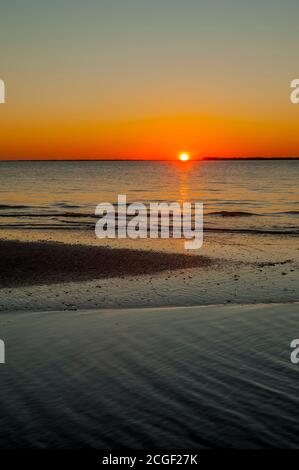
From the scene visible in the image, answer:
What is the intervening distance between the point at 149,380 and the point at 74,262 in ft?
32.2

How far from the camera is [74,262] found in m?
16.5

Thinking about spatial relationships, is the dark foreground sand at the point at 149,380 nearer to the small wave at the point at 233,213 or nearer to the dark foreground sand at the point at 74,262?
the dark foreground sand at the point at 74,262

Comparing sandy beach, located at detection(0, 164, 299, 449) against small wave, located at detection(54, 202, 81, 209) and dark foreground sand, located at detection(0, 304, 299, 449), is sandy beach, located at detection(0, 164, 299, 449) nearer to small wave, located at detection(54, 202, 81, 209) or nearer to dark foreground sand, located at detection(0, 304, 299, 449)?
dark foreground sand, located at detection(0, 304, 299, 449)

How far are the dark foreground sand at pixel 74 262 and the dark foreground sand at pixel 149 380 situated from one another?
402 cm

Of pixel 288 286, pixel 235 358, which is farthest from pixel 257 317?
pixel 288 286

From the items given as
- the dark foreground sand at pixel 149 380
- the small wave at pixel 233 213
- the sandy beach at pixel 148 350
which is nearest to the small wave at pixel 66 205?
the small wave at pixel 233 213

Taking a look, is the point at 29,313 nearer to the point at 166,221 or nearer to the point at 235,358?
the point at 235,358

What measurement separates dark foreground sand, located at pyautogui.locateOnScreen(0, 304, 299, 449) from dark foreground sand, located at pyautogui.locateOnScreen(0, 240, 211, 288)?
4.02 metres

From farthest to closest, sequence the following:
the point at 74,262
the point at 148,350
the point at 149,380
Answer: the point at 74,262 → the point at 148,350 → the point at 149,380

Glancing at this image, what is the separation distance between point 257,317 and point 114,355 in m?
3.31

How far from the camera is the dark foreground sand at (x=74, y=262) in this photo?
1429cm

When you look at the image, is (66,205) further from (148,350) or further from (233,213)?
(148,350)

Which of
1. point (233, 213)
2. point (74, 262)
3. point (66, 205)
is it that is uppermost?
point (66, 205)

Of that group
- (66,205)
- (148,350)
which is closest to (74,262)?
(148,350)
